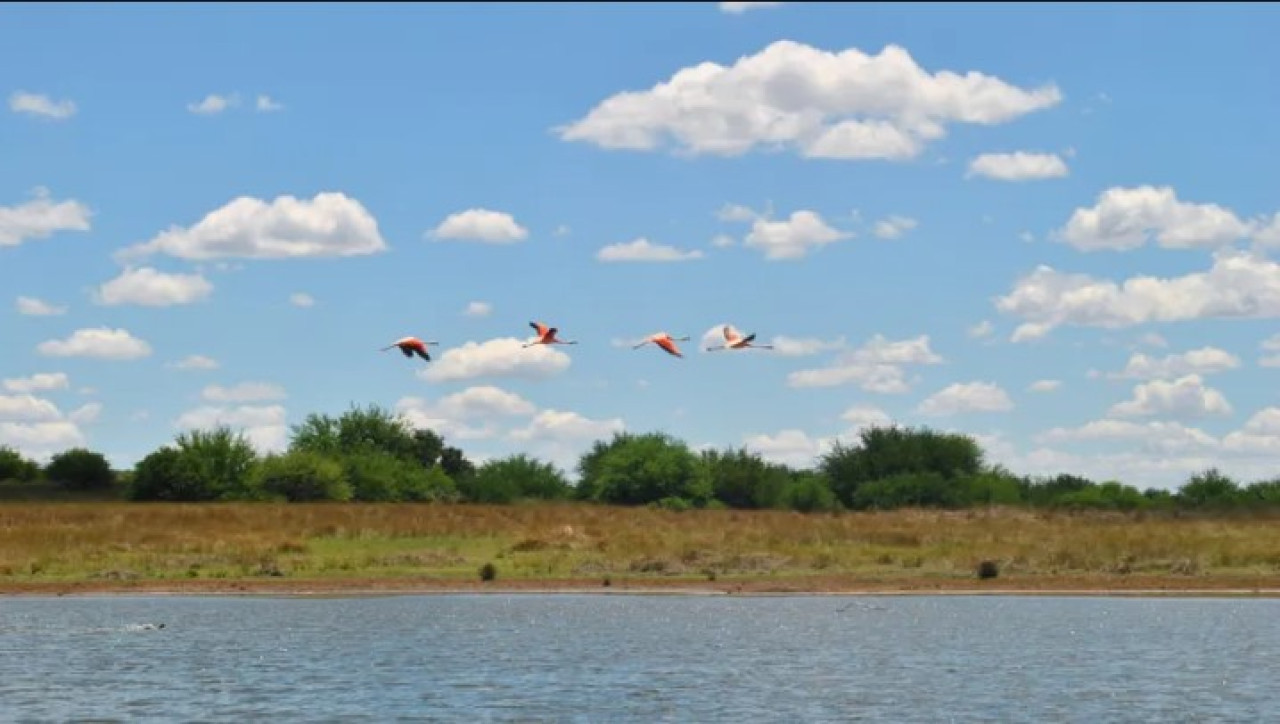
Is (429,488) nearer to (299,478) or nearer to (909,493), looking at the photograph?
(299,478)

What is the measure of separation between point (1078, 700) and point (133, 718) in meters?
13.9

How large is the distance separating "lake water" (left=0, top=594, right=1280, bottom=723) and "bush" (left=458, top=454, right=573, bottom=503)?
65395 millimetres

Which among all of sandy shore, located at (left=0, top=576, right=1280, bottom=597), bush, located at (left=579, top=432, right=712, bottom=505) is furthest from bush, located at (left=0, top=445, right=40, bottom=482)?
sandy shore, located at (left=0, top=576, right=1280, bottom=597)

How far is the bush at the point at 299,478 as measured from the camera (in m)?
95.8

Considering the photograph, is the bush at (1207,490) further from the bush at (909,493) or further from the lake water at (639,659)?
the lake water at (639,659)

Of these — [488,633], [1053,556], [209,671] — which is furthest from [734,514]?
[209,671]

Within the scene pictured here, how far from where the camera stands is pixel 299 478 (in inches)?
3794

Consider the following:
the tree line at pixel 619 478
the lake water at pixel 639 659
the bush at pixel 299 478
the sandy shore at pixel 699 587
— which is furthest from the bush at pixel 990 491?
the lake water at pixel 639 659

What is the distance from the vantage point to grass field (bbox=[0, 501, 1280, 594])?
51000 millimetres

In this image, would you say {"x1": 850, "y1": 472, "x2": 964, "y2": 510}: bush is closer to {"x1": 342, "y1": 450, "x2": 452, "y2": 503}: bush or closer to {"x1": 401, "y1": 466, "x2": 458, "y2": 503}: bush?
{"x1": 401, "y1": 466, "x2": 458, "y2": 503}: bush

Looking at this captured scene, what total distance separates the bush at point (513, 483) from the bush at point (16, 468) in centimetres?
2928

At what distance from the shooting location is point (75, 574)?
5288cm

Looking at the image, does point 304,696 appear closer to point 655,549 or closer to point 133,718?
point 133,718

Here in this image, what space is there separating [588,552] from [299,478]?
3985 cm
